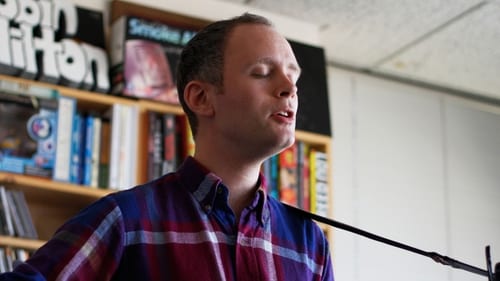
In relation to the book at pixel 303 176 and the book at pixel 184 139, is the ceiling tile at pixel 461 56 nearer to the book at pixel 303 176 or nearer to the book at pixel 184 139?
the book at pixel 303 176

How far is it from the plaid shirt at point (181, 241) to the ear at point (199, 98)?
8 centimetres

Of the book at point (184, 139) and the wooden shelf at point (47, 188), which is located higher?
the book at point (184, 139)

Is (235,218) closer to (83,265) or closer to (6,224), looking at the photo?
(83,265)

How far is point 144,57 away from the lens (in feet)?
8.39

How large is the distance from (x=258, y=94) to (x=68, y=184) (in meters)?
1.33

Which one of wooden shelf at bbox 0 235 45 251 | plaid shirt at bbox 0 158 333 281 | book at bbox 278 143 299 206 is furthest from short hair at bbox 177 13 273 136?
book at bbox 278 143 299 206

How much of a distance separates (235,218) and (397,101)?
2329mm

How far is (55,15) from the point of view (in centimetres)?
250

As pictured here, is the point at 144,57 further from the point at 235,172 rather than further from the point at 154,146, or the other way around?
the point at 235,172

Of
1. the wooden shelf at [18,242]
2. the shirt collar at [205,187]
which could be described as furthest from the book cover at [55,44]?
the shirt collar at [205,187]

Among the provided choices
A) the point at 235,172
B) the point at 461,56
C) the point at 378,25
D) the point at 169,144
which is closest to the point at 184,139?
the point at 169,144

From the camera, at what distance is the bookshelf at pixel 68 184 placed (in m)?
2.25

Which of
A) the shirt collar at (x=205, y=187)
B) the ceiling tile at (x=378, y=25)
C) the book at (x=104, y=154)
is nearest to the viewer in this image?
the shirt collar at (x=205, y=187)

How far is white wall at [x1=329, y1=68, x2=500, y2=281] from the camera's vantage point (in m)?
2.62
